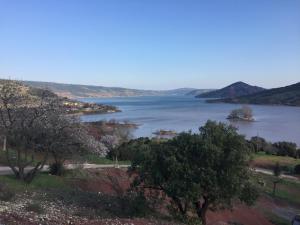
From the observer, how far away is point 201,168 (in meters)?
19.3

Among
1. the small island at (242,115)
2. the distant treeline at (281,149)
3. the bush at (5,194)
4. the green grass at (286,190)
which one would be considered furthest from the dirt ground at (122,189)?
the small island at (242,115)

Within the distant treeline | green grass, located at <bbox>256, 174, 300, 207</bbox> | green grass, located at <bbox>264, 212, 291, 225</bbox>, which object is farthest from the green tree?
the distant treeline

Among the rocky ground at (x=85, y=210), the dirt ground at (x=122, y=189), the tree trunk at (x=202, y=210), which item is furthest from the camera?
the dirt ground at (x=122, y=189)

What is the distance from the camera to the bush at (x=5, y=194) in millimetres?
16172

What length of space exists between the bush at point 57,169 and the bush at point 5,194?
34.3 ft

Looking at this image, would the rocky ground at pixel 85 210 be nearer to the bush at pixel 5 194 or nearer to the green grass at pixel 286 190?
the bush at pixel 5 194

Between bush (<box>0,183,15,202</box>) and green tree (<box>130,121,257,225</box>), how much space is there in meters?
5.71

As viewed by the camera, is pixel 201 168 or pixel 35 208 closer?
pixel 35 208

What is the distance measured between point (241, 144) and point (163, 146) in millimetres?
3410

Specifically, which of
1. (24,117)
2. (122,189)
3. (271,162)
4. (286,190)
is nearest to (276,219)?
(122,189)

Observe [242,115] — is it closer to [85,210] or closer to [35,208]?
[85,210]

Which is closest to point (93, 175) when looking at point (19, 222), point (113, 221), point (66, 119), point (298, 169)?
point (66, 119)

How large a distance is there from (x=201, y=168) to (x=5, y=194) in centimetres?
778

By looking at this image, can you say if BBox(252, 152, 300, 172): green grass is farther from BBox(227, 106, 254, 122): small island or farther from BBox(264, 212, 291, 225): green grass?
BBox(227, 106, 254, 122): small island
